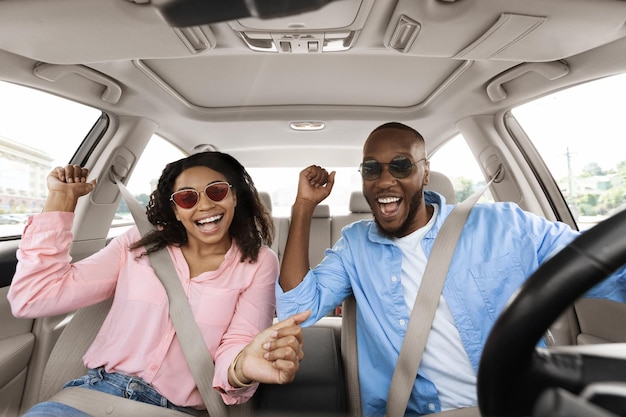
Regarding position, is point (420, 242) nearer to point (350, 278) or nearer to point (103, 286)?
point (350, 278)

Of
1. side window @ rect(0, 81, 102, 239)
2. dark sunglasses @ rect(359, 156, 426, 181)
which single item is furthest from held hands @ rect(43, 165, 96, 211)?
dark sunglasses @ rect(359, 156, 426, 181)

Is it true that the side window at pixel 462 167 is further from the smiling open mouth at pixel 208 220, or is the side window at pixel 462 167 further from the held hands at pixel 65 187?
the held hands at pixel 65 187

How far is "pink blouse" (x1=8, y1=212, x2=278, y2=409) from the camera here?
1327mm

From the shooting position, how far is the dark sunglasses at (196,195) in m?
1.48

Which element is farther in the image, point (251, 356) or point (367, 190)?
point (367, 190)

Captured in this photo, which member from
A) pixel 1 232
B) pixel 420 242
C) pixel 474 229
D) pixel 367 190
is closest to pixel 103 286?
pixel 1 232

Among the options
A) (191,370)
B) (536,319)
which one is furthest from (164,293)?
(536,319)

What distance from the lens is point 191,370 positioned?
1360mm

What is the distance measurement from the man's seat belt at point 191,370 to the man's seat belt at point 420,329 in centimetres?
41

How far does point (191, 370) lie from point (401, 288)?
779mm

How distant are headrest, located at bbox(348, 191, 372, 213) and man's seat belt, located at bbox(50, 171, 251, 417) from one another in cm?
187

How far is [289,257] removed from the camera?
4.81 feet

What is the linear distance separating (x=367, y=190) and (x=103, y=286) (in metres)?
1.05

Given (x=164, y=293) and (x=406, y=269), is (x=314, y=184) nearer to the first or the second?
(x=406, y=269)
